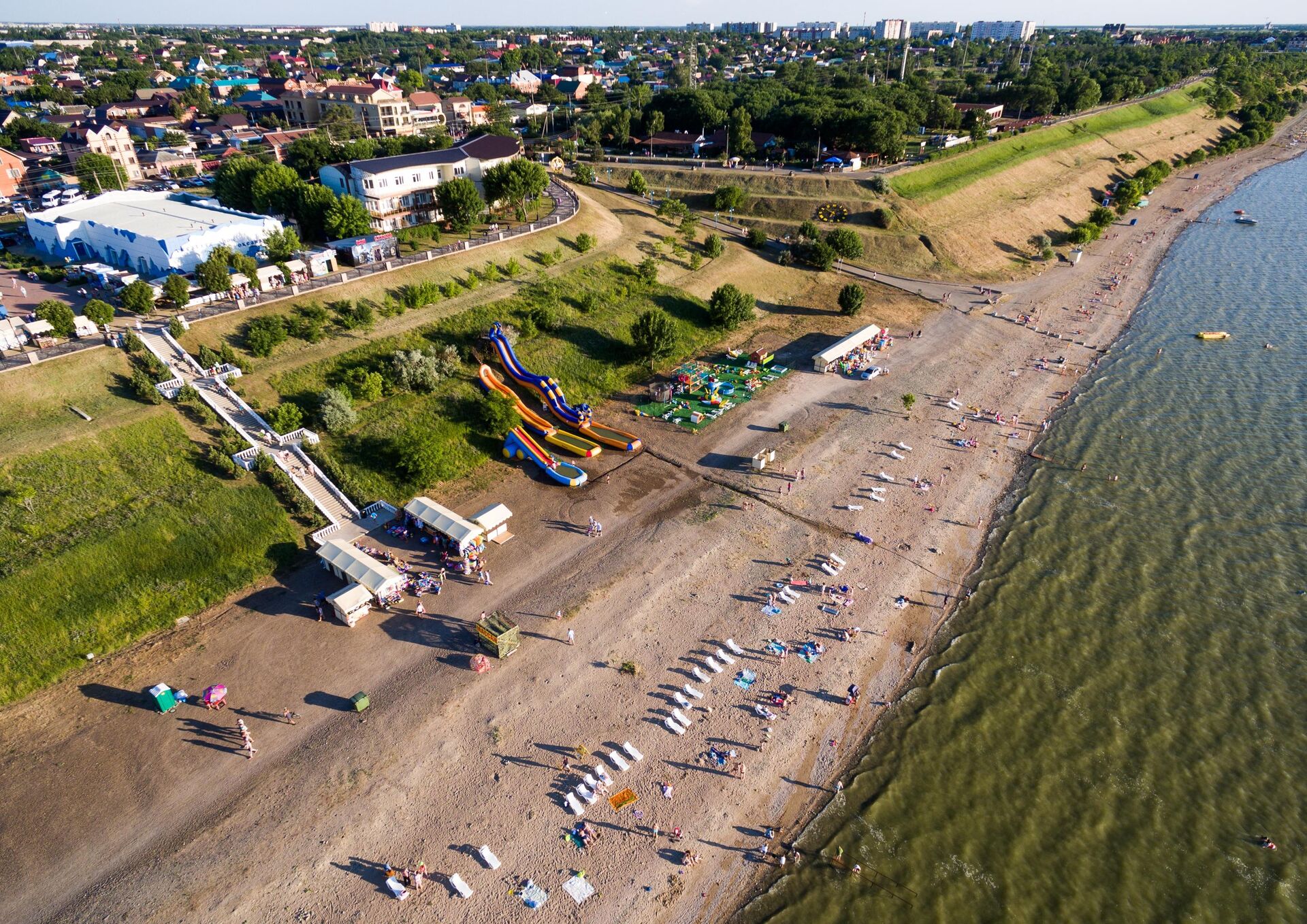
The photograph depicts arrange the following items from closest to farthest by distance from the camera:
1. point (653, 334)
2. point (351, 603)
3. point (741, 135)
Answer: point (351, 603), point (653, 334), point (741, 135)

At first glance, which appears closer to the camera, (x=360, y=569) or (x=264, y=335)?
(x=360, y=569)

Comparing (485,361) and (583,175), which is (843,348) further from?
(583,175)

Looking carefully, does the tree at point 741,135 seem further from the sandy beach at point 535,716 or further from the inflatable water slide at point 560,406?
the sandy beach at point 535,716

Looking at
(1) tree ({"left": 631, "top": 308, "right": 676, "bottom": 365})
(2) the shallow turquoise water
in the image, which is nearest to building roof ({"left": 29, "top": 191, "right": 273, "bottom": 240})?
(1) tree ({"left": 631, "top": 308, "right": 676, "bottom": 365})

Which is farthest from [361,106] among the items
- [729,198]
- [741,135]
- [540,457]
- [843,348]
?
[540,457]

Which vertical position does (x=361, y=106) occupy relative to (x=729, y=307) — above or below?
above

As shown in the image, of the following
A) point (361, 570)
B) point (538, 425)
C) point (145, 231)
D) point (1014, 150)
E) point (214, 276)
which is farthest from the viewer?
point (1014, 150)

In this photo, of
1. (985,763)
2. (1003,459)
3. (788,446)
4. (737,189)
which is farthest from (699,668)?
(737,189)
